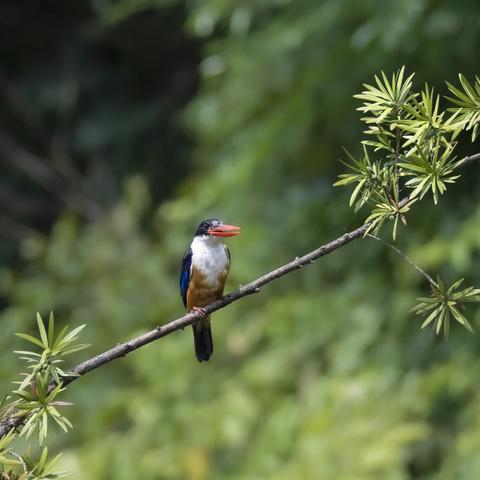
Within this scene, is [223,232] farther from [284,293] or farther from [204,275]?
[284,293]

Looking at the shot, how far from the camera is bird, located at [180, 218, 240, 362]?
128 inches

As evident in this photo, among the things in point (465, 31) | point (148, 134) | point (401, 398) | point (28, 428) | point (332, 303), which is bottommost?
point (28, 428)

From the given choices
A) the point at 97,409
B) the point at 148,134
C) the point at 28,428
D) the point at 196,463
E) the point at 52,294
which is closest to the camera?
the point at 28,428

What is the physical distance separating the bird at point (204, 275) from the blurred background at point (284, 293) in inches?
42.6

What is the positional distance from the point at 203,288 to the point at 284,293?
2343 millimetres

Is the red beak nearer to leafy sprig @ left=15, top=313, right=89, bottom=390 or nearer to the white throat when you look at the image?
the white throat

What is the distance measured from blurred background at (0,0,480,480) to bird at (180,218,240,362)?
42.6 inches

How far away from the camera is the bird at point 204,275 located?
3254 millimetres

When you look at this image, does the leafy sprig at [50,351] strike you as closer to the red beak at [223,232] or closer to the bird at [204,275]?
the red beak at [223,232]

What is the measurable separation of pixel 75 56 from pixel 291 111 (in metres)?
4.12

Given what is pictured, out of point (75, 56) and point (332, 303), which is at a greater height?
point (75, 56)

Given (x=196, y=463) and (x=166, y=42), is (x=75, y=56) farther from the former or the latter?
(x=196, y=463)

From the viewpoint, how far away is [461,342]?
4516 millimetres

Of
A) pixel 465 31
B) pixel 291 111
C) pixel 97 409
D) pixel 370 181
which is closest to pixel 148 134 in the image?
pixel 97 409
